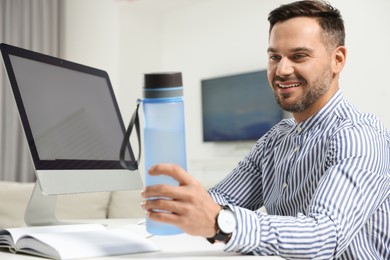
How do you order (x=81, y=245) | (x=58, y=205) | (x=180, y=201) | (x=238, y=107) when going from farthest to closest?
1. (x=238, y=107)
2. (x=58, y=205)
3. (x=81, y=245)
4. (x=180, y=201)

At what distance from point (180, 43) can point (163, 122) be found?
4.81 metres

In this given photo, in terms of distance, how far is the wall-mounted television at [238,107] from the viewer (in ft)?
15.2

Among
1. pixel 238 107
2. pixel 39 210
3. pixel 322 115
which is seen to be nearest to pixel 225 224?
pixel 322 115

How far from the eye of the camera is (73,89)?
1.33 m

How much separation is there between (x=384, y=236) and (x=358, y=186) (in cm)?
24

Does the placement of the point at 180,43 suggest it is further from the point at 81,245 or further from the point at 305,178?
the point at 81,245

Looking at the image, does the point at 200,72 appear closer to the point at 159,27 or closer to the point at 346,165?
the point at 159,27

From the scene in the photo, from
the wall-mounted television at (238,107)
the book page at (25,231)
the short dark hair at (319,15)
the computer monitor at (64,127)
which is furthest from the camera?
the wall-mounted television at (238,107)

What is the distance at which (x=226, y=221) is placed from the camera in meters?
0.80

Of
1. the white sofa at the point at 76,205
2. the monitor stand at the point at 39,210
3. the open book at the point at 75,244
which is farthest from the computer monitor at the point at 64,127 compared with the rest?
the white sofa at the point at 76,205

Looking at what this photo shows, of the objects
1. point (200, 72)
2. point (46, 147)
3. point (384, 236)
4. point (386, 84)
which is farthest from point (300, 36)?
point (200, 72)

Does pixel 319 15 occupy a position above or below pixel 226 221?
above

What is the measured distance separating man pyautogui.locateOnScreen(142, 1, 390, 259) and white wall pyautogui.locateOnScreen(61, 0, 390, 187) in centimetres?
338

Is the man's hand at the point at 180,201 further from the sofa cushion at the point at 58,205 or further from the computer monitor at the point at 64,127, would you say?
the sofa cushion at the point at 58,205
